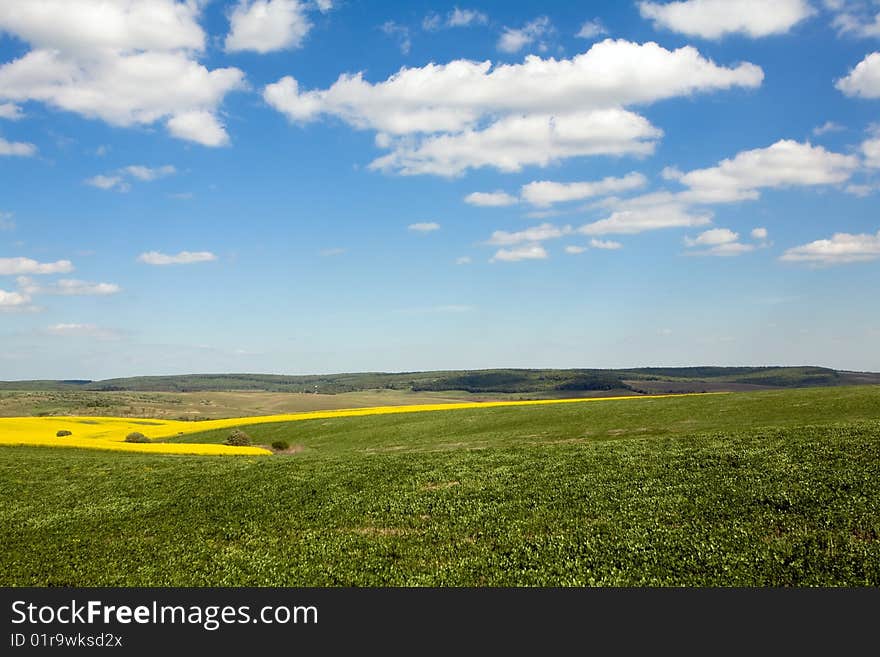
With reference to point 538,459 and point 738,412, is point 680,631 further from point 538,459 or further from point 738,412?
point 738,412

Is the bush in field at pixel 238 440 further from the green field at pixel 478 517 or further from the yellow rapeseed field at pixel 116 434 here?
the green field at pixel 478 517

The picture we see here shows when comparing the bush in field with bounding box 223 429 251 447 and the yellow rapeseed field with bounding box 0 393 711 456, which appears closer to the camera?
the yellow rapeseed field with bounding box 0 393 711 456

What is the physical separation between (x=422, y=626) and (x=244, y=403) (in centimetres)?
19254

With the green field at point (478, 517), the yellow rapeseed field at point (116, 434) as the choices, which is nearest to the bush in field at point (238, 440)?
the yellow rapeseed field at point (116, 434)

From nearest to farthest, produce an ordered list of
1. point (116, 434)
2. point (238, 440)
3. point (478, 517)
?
point (478, 517) → point (238, 440) → point (116, 434)

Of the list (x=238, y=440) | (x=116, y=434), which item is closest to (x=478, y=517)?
(x=238, y=440)

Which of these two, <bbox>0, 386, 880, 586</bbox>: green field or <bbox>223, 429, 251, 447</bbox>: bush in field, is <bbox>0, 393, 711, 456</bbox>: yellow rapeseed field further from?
<bbox>0, 386, 880, 586</bbox>: green field

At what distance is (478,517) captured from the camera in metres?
20.8

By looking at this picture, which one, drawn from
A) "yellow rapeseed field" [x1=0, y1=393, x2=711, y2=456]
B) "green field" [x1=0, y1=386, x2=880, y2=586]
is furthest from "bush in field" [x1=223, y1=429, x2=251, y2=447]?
"green field" [x1=0, y1=386, x2=880, y2=586]

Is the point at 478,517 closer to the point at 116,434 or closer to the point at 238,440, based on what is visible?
the point at 238,440

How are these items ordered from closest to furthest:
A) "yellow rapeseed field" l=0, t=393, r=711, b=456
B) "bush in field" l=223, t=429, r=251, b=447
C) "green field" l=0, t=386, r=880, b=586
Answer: "green field" l=0, t=386, r=880, b=586 < "yellow rapeseed field" l=0, t=393, r=711, b=456 < "bush in field" l=223, t=429, r=251, b=447

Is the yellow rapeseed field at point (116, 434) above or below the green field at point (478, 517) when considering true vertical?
below

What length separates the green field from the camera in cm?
1561

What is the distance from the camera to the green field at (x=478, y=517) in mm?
15609
